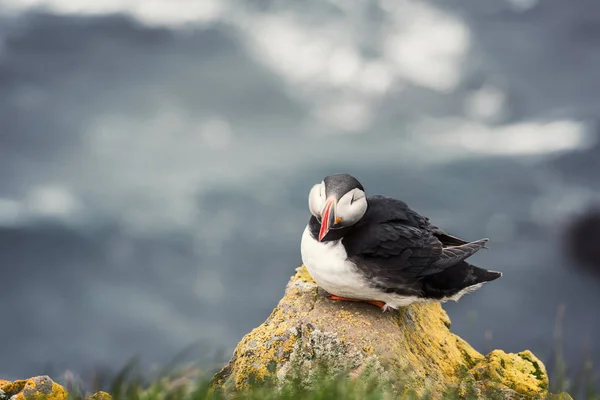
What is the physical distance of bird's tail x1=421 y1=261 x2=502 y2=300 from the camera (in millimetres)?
7816

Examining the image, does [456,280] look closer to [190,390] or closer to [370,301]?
[370,301]

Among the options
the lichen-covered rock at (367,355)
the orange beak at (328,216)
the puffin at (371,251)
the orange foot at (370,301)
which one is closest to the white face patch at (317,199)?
the puffin at (371,251)

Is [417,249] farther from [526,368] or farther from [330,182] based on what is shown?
[526,368]

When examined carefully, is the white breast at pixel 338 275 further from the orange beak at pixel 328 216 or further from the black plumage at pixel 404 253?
the orange beak at pixel 328 216

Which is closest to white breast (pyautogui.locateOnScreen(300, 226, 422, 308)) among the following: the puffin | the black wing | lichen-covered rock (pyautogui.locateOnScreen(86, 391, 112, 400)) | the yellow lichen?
the puffin

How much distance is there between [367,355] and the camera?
688cm

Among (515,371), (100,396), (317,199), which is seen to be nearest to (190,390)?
→ (100,396)

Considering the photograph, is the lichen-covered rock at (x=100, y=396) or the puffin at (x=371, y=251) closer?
the lichen-covered rock at (x=100, y=396)

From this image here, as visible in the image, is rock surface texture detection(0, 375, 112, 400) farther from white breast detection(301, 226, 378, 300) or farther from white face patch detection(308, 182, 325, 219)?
white face patch detection(308, 182, 325, 219)

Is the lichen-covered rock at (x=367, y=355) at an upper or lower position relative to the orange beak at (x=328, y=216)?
lower

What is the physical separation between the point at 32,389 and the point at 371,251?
365 cm

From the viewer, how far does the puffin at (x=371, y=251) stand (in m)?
7.31

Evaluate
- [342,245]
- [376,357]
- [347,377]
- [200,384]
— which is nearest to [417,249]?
[342,245]

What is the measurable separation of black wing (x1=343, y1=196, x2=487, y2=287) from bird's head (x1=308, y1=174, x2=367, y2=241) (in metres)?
0.23
